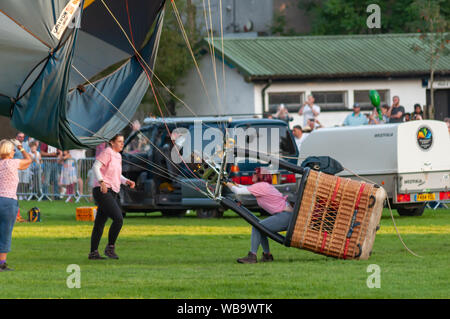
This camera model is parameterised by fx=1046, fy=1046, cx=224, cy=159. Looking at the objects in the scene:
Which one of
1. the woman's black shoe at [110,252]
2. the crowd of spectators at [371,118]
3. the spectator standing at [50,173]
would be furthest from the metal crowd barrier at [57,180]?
the woman's black shoe at [110,252]

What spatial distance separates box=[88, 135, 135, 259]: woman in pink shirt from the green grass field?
0.37m

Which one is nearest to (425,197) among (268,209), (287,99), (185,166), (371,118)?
(185,166)

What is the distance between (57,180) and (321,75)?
568 inches

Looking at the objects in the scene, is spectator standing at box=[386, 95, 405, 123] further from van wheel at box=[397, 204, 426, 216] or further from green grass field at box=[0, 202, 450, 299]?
green grass field at box=[0, 202, 450, 299]

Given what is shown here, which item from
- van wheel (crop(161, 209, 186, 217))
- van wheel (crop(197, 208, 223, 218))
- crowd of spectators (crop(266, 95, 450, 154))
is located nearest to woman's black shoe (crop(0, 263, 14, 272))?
van wheel (crop(197, 208, 223, 218))

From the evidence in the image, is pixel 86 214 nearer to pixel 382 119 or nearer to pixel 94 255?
pixel 94 255

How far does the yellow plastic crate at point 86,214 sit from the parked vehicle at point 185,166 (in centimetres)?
84

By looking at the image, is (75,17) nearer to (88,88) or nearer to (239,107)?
(88,88)

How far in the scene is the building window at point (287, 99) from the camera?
44.0 meters

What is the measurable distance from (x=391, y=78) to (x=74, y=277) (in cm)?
3286

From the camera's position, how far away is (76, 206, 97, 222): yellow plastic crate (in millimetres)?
25609

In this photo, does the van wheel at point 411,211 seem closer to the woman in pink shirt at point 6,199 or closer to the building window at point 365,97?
the woman in pink shirt at point 6,199

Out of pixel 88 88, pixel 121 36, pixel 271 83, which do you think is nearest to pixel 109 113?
pixel 88 88

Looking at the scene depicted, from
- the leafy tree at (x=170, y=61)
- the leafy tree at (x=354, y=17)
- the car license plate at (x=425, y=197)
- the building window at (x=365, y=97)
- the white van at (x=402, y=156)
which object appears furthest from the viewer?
the leafy tree at (x=354, y=17)
